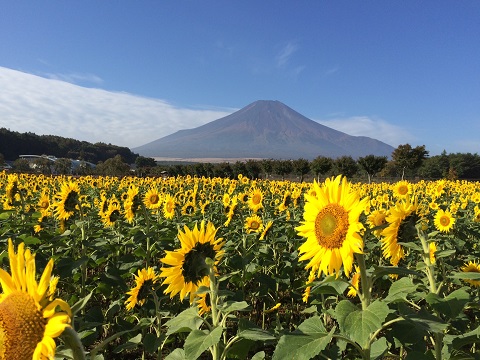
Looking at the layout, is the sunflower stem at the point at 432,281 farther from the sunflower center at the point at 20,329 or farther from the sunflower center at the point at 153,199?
the sunflower center at the point at 153,199

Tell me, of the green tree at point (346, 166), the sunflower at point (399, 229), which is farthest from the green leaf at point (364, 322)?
the green tree at point (346, 166)

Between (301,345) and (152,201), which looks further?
(152,201)

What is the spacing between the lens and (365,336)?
1576 mm

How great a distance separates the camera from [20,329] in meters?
1.24

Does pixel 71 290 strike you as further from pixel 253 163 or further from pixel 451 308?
pixel 253 163

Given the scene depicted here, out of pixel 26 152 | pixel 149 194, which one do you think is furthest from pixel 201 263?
pixel 26 152

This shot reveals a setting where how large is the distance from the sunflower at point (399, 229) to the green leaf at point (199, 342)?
1.63 meters

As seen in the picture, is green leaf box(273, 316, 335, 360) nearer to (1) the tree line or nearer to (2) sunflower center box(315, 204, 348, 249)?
(2) sunflower center box(315, 204, 348, 249)

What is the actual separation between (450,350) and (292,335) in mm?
1528

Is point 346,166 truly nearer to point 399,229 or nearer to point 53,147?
point 399,229

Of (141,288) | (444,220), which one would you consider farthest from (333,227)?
(444,220)

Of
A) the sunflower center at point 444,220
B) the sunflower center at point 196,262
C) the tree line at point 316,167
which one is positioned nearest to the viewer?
the sunflower center at point 196,262

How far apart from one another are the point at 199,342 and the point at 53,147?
102m

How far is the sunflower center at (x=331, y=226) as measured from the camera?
7.03 feet
